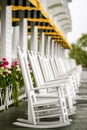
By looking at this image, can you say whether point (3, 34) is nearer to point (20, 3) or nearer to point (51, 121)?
point (20, 3)

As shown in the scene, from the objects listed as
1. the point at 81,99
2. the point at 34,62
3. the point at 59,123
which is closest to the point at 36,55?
the point at 34,62

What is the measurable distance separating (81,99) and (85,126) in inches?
177

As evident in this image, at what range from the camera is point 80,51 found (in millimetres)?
76312

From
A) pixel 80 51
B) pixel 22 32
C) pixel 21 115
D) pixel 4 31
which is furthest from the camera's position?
pixel 80 51

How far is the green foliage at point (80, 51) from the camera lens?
70575 millimetres

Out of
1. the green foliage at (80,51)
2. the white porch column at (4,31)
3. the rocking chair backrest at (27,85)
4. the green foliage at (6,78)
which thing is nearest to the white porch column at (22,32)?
the white porch column at (4,31)

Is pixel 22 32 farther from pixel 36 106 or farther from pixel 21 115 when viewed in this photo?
pixel 36 106

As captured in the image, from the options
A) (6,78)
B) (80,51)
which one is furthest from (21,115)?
(80,51)

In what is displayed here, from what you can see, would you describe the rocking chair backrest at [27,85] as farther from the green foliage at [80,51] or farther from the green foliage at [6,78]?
the green foliage at [80,51]

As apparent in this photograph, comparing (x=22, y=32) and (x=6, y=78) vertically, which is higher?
(x=22, y=32)

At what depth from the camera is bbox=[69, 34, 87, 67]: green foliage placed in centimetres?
7057

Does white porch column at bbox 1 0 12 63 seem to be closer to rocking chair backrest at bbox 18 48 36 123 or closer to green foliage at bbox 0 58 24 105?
green foliage at bbox 0 58 24 105

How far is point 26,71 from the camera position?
7.45 m

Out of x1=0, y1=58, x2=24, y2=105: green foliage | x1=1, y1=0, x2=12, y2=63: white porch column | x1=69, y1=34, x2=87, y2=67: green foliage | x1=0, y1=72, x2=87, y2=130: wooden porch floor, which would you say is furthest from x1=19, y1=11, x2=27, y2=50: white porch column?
x1=69, y1=34, x2=87, y2=67: green foliage
